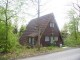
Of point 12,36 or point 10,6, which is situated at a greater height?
point 10,6

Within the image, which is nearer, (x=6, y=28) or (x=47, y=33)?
(x=6, y=28)

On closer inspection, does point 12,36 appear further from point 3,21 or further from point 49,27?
point 49,27

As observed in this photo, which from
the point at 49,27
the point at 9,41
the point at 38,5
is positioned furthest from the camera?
the point at 49,27

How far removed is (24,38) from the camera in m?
46.1

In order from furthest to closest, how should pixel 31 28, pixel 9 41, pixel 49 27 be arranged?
pixel 31 28, pixel 49 27, pixel 9 41

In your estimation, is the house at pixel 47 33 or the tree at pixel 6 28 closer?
the tree at pixel 6 28

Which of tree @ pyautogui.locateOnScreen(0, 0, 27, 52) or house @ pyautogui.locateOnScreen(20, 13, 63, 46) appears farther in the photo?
house @ pyautogui.locateOnScreen(20, 13, 63, 46)

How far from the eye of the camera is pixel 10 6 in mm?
23641

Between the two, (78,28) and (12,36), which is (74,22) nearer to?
(78,28)

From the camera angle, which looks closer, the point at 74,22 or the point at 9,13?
the point at 9,13

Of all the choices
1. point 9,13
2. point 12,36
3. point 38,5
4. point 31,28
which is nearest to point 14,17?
point 9,13

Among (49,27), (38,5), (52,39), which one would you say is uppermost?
(38,5)

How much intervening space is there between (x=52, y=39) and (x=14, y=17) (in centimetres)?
1875

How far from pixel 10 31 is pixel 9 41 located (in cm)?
134
